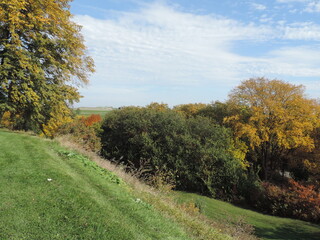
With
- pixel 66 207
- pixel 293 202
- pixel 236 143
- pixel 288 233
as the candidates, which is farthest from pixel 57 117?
pixel 293 202

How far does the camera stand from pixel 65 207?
5.26m

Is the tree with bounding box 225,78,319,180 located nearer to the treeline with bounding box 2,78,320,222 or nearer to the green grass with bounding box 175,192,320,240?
the treeline with bounding box 2,78,320,222

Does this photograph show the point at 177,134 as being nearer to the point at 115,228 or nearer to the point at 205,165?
the point at 205,165

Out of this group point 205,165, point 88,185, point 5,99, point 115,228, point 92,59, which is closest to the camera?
point 115,228

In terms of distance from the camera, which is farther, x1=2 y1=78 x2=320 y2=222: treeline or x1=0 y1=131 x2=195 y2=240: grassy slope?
x1=2 y1=78 x2=320 y2=222: treeline

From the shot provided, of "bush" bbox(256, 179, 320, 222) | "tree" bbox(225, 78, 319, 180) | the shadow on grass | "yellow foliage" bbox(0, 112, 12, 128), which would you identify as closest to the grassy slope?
the shadow on grass

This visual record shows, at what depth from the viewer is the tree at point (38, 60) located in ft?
43.4

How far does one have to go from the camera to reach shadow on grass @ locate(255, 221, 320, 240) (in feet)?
45.6

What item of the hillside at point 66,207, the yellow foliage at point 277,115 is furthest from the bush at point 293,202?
the hillside at point 66,207

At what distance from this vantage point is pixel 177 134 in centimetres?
2589

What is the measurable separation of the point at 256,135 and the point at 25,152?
21.4 m

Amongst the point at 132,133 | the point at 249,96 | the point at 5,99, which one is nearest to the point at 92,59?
the point at 5,99

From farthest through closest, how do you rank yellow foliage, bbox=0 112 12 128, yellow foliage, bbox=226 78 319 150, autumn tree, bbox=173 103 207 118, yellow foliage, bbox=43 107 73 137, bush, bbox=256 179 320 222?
1. autumn tree, bbox=173 103 207 118
2. yellow foliage, bbox=226 78 319 150
3. bush, bbox=256 179 320 222
4. yellow foliage, bbox=0 112 12 128
5. yellow foliage, bbox=43 107 73 137

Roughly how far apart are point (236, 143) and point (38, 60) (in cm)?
1971
